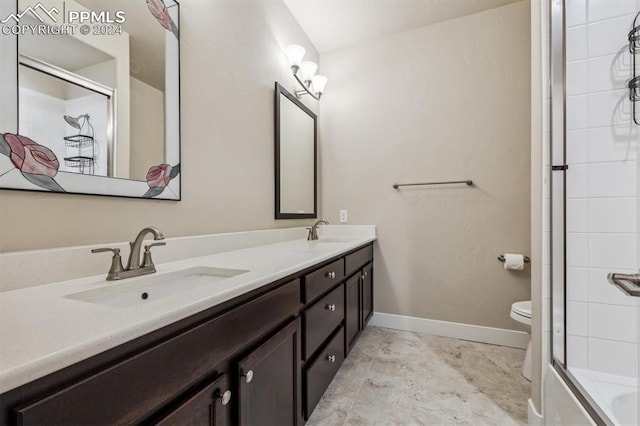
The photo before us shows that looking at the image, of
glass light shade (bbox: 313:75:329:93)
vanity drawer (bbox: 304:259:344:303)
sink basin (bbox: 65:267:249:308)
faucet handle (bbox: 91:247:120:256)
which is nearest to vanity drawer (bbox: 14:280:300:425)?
sink basin (bbox: 65:267:249:308)

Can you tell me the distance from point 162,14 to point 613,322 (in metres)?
2.33

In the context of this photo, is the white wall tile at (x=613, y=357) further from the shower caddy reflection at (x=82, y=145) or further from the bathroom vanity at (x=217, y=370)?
the shower caddy reflection at (x=82, y=145)

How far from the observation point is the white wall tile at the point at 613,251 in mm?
1209

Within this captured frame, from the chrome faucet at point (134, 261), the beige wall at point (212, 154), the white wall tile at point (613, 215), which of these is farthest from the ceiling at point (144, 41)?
the white wall tile at point (613, 215)

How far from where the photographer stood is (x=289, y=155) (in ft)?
7.12

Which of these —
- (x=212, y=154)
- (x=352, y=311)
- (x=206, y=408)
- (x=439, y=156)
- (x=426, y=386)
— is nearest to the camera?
(x=206, y=408)

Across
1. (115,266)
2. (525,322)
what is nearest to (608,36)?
(525,322)

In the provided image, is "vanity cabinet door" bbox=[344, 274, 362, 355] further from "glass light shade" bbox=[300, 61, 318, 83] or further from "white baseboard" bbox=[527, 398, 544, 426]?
"glass light shade" bbox=[300, 61, 318, 83]

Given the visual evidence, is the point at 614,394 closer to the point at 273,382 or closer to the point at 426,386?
the point at 426,386

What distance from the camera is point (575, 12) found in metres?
1.24

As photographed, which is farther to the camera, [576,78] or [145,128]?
[576,78]

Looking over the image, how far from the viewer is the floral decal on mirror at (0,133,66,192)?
764mm

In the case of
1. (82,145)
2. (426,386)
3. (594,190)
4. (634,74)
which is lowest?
(426,386)

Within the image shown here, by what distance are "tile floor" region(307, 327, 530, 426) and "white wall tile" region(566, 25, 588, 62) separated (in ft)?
5.62
